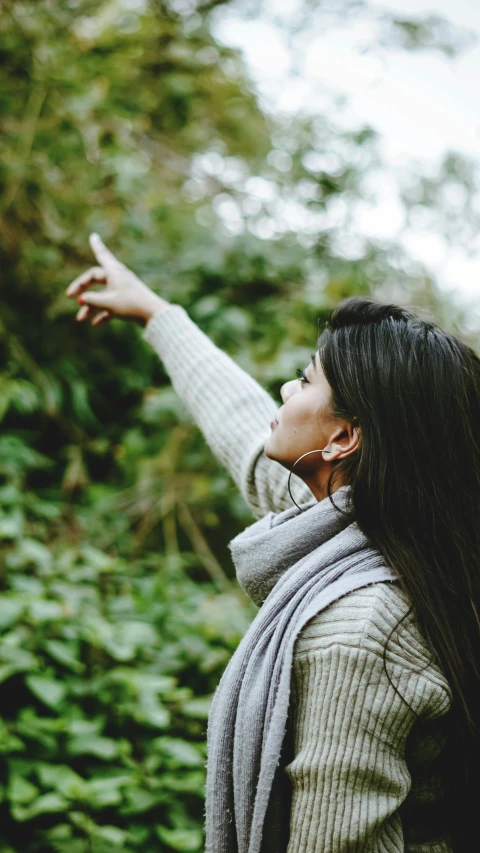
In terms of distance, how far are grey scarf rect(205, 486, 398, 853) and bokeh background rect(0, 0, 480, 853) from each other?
1174 mm

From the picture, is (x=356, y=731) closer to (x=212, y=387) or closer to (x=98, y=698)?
(x=212, y=387)

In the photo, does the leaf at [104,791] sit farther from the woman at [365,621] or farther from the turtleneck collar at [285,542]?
the turtleneck collar at [285,542]

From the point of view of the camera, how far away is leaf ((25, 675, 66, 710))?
1.89m

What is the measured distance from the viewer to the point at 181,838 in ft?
5.96

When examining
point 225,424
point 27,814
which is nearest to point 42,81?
point 225,424

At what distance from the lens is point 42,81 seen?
328 centimetres

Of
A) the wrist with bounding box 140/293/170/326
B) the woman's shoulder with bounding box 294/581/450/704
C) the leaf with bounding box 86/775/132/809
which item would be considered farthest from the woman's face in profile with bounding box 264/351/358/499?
the leaf with bounding box 86/775/132/809

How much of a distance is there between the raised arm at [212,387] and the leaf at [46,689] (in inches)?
34.8

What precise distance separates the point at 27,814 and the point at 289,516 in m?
1.15

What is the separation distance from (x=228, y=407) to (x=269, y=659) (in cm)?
68

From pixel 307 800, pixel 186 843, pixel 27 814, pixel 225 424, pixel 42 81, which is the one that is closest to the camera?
pixel 307 800

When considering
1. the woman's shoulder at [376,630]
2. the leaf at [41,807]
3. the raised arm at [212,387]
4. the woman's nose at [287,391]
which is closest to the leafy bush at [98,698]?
the leaf at [41,807]

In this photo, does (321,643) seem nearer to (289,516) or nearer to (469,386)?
(289,516)

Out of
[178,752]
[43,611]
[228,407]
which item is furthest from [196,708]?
[228,407]
